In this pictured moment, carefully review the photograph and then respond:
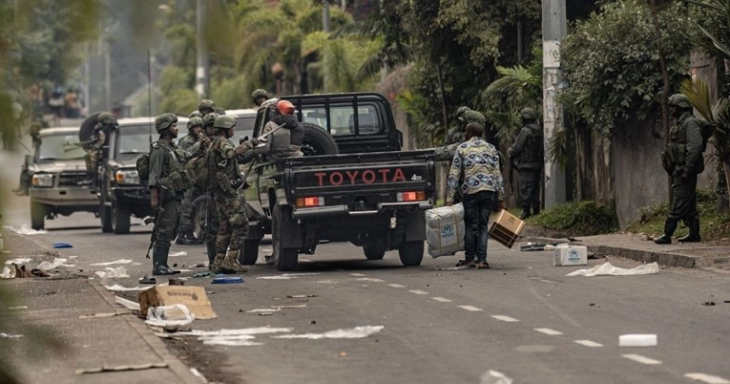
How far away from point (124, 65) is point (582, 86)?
20.9 m

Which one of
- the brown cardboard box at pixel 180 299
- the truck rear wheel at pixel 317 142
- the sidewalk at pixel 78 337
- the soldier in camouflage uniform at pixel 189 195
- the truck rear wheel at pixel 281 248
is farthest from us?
the soldier in camouflage uniform at pixel 189 195

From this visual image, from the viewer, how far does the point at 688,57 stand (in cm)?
2284

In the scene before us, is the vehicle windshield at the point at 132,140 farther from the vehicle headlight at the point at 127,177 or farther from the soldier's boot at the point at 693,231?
the soldier's boot at the point at 693,231

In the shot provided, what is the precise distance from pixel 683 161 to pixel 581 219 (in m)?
6.26

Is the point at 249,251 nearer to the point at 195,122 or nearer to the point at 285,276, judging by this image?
the point at 195,122

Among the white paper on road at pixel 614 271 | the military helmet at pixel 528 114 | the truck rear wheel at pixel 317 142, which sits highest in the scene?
the military helmet at pixel 528 114

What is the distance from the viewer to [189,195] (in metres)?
23.7

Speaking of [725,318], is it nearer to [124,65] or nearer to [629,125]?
[124,65]

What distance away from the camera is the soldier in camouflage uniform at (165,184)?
18.7m

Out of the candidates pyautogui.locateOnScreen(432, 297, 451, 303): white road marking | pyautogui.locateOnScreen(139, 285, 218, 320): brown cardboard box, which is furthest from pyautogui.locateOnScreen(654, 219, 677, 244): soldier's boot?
pyautogui.locateOnScreen(139, 285, 218, 320): brown cardboard box

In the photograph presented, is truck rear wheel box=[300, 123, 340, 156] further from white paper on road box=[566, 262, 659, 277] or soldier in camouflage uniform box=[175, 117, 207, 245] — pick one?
white paper on road box=[566, 262, 659, 277]

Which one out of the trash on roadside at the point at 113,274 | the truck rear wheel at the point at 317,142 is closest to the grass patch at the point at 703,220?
the truck rear wheel at the point at 317,142

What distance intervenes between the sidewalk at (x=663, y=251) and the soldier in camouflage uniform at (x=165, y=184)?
5.69 metres

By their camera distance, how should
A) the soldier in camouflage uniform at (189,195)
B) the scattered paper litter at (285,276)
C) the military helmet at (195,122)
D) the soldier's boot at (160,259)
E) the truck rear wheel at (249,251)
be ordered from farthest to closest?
the military helmet at (195,122) < the soldier in camouflage uniform at (189,195) < the truck rear wheel at (249,251) < the soldier's boot at (160,259) < the scattered paper litter at (285,276)
